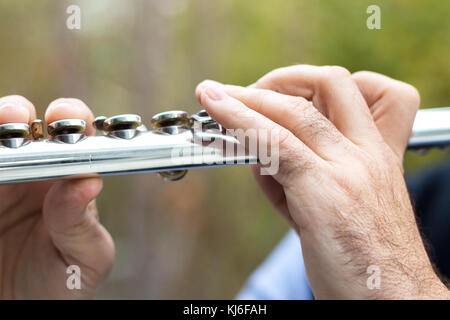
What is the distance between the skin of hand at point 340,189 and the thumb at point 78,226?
0.29m

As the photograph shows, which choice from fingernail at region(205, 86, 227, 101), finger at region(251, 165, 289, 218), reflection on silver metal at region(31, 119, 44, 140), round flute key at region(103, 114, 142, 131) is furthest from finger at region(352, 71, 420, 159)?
reflection on silver metal at region(31, 119, 44, 140)

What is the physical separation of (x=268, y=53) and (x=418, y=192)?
7.71ft

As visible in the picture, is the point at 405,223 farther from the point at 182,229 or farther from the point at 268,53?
the point at 268,53

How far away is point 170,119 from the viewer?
0.65 metres

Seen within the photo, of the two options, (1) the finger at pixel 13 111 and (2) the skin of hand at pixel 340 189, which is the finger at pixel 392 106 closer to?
(2) the skin of hand at pixel 340 189

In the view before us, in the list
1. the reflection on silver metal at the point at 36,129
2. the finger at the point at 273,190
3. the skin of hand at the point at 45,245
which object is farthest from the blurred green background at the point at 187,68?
the reflection on silver metal at the point at 36,129

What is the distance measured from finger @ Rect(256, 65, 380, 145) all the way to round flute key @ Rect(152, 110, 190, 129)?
0.20 m

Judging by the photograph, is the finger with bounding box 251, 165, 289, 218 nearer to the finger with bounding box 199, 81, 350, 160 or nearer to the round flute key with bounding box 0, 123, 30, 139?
the finger with bounding box 199, 81, 350, 160

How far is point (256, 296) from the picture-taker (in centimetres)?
149

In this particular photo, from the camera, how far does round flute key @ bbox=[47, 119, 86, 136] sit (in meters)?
0.61

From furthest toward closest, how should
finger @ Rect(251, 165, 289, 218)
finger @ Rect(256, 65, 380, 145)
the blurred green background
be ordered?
the blurred green background → finger @ Rect(251, 165, 289, 218) → finger @ Rect(256, 65, 380, 145)

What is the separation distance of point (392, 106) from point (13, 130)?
0.64 meters

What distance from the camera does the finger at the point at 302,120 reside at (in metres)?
0.65
